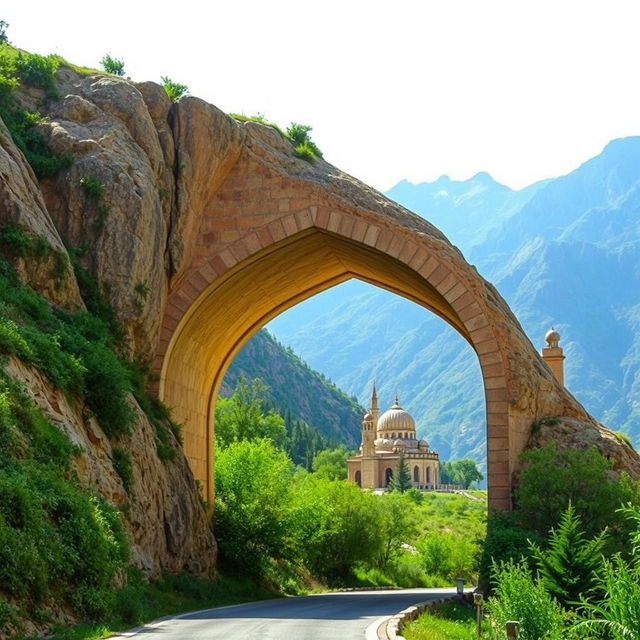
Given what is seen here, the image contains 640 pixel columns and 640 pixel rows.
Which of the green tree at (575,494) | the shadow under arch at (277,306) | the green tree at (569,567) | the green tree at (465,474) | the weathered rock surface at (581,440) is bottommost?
the green tree at (569,567)

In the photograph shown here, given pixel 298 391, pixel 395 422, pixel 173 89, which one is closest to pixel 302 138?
pixel 173 89

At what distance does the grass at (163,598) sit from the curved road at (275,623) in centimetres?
31

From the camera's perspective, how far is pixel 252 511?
29.3 metres

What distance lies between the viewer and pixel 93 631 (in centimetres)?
1411

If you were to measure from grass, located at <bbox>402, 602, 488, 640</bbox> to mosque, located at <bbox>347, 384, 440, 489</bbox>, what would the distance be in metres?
91.0

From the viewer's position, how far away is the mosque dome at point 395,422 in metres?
127

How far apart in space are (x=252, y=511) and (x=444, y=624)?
937 centimetres

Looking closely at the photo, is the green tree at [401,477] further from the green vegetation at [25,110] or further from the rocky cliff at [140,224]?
the green vegetation at [25,110]

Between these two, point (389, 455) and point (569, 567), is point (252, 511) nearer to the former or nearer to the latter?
point (569, 567)

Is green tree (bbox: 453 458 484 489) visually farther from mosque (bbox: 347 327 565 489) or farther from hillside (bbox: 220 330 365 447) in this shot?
mosque (bbox: 347 327 565 489)

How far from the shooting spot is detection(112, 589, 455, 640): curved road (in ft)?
48.4

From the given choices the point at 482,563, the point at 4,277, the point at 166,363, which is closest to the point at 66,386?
the point at 4,277

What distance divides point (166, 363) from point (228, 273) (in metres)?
2.67

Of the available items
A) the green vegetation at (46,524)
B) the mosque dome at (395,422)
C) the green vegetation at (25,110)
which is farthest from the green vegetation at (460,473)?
the green vegetation at (46,524)
